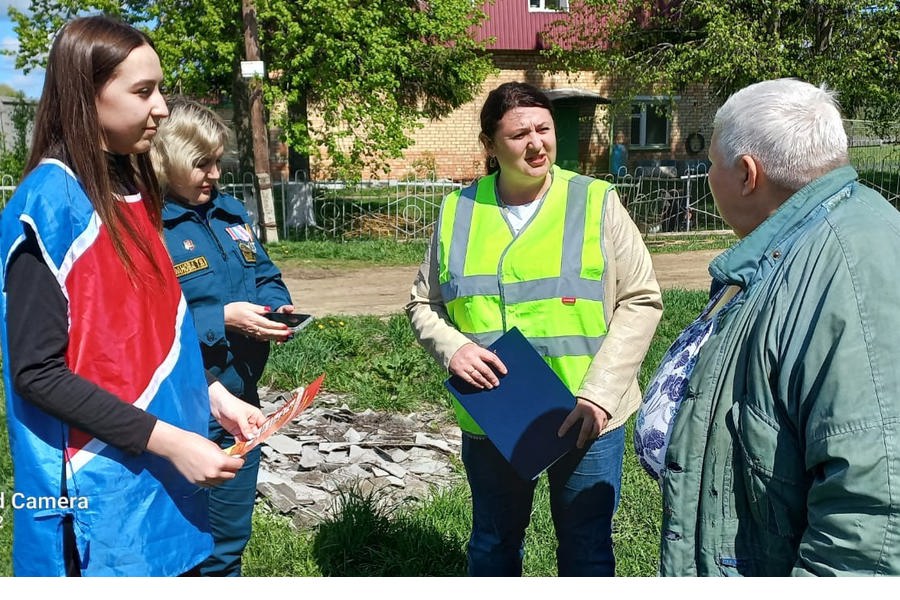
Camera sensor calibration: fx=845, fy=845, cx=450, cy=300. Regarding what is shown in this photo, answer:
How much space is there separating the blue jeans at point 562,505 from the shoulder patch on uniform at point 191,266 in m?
1.02

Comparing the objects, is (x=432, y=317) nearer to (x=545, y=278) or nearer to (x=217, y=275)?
(x=545, y=278)

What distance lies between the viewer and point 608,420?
8.66 ft

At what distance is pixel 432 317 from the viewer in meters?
2.86

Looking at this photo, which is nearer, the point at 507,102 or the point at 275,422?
the point at 275,422

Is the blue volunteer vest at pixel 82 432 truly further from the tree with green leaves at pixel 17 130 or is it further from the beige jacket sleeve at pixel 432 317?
the tree with green leaves at pixel 17 130

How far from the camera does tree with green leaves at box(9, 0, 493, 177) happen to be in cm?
1276

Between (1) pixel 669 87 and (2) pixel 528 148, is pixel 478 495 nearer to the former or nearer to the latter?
(2) pixel 528 148

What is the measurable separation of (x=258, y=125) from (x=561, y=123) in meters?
11.5

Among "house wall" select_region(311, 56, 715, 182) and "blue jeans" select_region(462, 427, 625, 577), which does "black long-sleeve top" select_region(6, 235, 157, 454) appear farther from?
"house wall" select_region(311, 56, 715, 182)

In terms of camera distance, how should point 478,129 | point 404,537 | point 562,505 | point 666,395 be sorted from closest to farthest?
1. point 666,395
2. point 562,505
3. point 404,537
4. point 478,129

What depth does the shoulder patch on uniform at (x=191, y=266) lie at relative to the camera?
2.64m

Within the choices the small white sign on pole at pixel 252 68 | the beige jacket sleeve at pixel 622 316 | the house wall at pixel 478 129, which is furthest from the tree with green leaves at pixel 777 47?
the beige jacket sleeve at pixel 622 316

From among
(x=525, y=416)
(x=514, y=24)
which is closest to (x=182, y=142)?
(x=525, y=416)

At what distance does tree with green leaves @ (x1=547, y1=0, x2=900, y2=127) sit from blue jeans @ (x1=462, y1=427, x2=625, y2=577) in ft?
40.3
